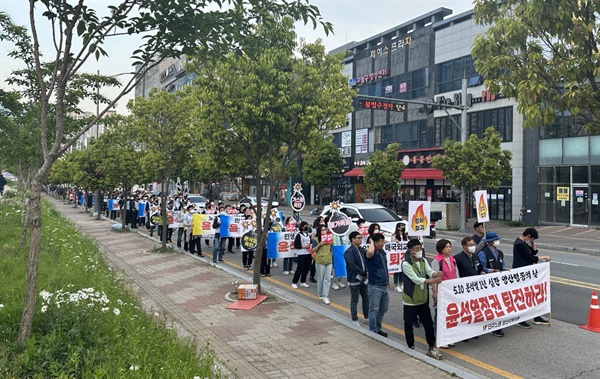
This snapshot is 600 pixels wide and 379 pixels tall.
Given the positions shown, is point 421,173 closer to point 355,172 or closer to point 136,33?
point 355,172

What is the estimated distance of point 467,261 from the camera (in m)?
7.75

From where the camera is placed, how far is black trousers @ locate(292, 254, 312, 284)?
11742mm

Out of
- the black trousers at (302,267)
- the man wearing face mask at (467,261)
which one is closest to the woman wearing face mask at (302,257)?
the black trousers at (302,267)

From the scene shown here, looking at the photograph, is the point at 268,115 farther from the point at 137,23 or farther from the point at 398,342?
the point at 398,342

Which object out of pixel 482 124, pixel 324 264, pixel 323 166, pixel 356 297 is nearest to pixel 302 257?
pixel 324 264

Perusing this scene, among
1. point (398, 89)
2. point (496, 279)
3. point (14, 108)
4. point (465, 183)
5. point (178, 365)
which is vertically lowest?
point (178, 365)

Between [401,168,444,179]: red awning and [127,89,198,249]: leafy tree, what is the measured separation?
22.4 metres

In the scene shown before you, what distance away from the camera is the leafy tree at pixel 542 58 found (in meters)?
6.04

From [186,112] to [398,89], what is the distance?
28.3 m

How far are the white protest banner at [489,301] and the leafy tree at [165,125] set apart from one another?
12.4 m

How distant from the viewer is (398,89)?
4172 centimetres

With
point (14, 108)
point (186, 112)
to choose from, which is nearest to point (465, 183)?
point (186, 112)

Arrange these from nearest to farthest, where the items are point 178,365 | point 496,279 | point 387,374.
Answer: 1. point 178,365
2. point 387,374
3. point 496,279

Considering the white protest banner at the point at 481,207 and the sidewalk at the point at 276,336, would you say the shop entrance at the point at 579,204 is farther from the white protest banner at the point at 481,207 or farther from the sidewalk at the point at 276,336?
the sidewalk at the point at 276,336
